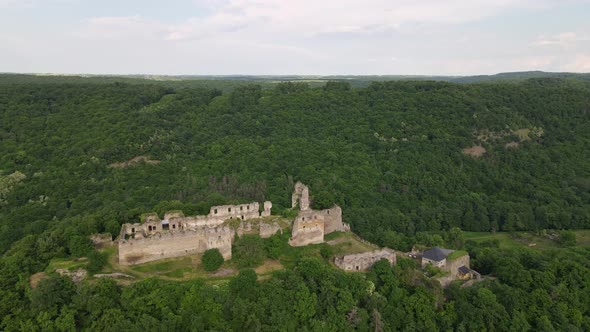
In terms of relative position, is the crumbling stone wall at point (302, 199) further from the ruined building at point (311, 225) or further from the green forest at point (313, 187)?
the green forest at point (313, 187)

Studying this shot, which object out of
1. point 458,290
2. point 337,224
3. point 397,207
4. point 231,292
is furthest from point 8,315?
point 397,207

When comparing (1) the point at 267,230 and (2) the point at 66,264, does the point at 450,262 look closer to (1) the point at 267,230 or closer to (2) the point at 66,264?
(1) the point at 267,230

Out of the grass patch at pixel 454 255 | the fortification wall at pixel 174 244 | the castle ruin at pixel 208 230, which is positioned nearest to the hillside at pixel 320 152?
the castle ruin at pixel 208 230

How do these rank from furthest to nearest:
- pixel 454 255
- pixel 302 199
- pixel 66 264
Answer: pixel 302 199, pixel 454 255, pixel 66 264

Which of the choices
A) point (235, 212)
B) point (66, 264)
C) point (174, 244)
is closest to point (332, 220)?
point (235, 212)

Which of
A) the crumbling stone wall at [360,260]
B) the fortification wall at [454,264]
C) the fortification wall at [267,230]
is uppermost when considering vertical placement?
the fortification wall at [267,230]

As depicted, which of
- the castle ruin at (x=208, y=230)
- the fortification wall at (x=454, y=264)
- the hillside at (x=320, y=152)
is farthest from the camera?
the hillside at (x=320, y=152)

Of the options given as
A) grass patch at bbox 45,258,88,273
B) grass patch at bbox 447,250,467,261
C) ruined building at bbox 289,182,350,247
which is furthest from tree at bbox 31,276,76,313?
grass patch at bbox 447,250,467,261
